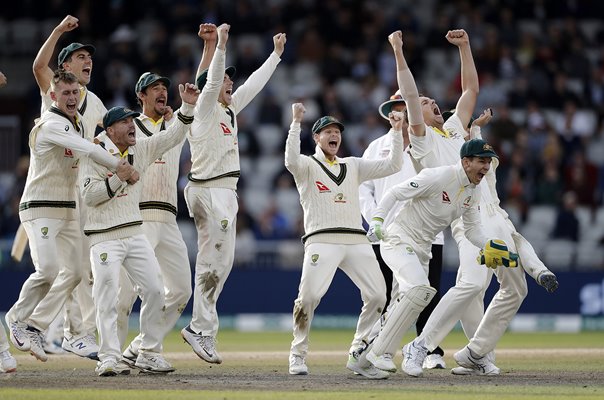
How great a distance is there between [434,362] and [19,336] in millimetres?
3780

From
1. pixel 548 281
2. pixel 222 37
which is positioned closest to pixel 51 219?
pixel 222 37

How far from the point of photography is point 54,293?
37.7 ft

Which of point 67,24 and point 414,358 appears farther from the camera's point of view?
point 67,24

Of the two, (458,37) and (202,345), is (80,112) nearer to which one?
(202,345)

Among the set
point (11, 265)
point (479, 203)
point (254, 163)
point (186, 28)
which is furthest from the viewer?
point (186, 28)

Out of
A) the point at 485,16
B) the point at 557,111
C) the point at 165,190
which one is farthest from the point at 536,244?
the point at 165,190

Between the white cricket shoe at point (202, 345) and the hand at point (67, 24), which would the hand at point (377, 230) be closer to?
the white cricket shoe at point (202, 345)

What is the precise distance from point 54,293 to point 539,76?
13.5m

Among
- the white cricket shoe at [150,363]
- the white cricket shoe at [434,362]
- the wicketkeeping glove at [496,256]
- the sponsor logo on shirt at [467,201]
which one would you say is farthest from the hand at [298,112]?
the white cricket shoe at [434,362]

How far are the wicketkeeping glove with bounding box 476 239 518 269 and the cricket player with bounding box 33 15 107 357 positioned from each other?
3.60 m

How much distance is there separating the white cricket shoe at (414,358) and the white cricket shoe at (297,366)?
0.85 metres

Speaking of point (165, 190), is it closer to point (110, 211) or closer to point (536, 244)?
point (110, 211)

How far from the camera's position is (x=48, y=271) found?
11.0 metres

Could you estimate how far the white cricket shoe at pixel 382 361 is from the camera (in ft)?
35.2
